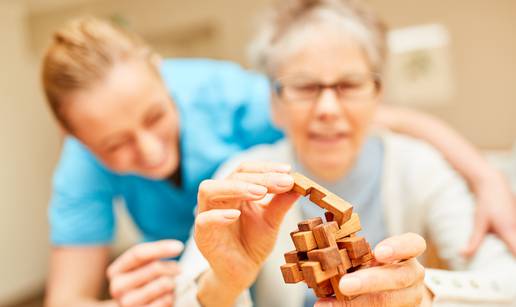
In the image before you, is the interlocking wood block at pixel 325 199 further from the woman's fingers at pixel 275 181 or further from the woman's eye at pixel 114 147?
the woman's eye at pixel 114 147

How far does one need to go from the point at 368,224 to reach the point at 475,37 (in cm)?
115

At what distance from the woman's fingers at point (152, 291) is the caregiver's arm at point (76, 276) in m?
0.25

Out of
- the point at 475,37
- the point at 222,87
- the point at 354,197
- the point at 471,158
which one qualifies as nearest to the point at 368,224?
the point at 354,197

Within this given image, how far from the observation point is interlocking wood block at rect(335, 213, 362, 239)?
15.2 inches

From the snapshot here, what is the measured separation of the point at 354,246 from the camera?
376 millimetres

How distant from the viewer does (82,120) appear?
0.74 m

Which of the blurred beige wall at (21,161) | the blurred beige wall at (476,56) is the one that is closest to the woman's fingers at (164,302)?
the blurred beige wall at (476,56)

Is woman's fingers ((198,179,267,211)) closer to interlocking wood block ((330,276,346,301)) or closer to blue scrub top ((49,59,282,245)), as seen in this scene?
interlocking wood block ((330,276,346,301))

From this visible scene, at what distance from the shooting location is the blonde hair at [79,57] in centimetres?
71

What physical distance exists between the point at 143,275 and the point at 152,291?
23 millimetres

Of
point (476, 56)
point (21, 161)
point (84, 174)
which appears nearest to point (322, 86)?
point (84, 174)

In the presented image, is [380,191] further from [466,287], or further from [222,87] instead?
[222,87]

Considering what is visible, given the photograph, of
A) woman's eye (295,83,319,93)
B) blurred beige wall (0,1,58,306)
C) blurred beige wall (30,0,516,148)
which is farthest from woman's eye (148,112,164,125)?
blurred beige wall (0,1,58,306)

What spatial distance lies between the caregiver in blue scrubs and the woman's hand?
37cm
